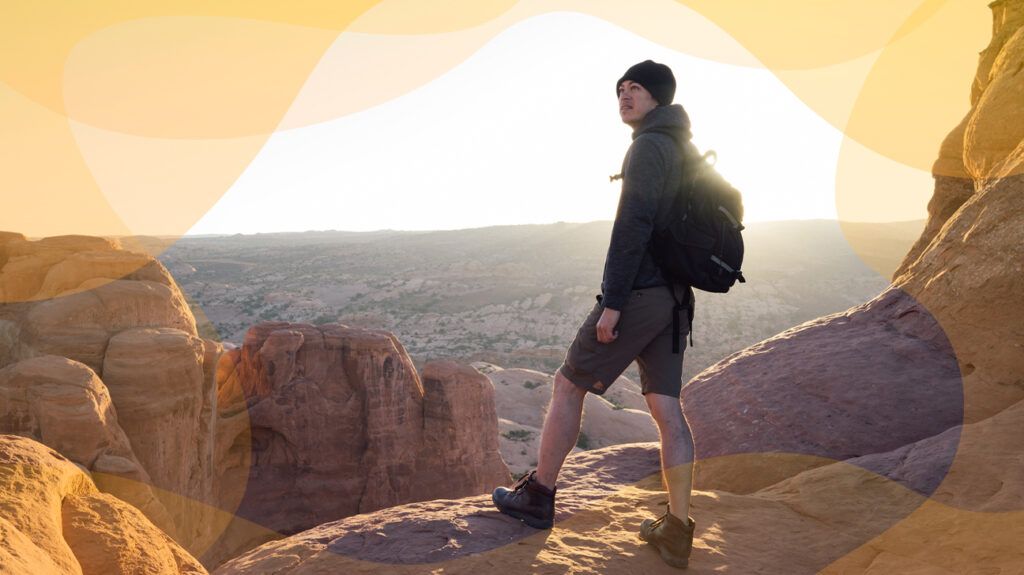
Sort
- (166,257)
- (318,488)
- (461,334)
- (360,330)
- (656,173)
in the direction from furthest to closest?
(166,257) < (461,334) < (360,330) < (318,488) < (656,173)

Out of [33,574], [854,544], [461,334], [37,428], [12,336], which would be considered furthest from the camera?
[461,334]

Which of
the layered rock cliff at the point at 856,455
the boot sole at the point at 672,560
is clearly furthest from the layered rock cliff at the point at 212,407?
the boot sole at the point at 672,560

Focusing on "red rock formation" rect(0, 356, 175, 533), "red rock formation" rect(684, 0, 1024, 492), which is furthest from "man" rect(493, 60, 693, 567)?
"red rock formation" rect(0, 356, 175, 533)

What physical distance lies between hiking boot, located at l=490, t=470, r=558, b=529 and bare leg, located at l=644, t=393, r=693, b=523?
71cm

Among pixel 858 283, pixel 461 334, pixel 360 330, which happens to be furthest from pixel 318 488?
pixel 858 283

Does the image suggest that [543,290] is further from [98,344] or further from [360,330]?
[98,344]

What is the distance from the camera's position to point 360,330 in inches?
679

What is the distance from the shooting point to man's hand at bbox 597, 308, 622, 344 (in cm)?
323

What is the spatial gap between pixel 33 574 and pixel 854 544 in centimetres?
396

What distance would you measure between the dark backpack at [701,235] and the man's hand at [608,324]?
1.16 feet

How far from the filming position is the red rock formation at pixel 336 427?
50.9 feet

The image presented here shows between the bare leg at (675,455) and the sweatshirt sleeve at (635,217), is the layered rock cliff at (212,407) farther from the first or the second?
the sweatshirt sleeve at (635,217)

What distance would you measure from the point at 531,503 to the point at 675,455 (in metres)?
0.90

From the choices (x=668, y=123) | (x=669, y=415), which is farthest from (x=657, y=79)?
(x=669, y=415)
